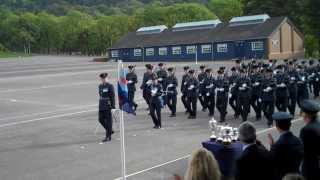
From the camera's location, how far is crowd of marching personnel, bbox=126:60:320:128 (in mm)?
17031

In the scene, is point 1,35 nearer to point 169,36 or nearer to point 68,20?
point 68,20

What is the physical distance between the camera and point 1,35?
468ft

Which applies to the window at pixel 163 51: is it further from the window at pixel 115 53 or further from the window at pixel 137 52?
the window at pixel 115 53

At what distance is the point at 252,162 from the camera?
6027 millimetres

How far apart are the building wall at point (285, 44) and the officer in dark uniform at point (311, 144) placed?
59.7 m

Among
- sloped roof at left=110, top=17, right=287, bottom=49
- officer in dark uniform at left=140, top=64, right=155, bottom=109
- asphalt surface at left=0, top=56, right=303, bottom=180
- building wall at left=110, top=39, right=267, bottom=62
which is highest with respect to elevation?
sloped roof at left=110, top=17, right=287, bottom=49

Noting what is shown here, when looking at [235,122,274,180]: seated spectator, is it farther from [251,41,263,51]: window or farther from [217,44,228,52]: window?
[217,44,228,52]: window

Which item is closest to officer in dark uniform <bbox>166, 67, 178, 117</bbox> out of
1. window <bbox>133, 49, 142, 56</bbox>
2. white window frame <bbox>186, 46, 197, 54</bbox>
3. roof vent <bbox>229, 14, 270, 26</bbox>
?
roof vent <bbox>229, 14, 270, 26</bbox>

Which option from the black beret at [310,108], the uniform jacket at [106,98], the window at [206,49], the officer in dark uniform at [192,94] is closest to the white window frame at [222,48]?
the window at [206,49]

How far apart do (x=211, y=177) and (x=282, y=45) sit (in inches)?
2606

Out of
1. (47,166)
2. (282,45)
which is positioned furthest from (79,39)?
(47,166)

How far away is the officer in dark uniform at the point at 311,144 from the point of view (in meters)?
6.89

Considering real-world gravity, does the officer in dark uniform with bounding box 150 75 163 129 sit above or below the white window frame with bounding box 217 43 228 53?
below

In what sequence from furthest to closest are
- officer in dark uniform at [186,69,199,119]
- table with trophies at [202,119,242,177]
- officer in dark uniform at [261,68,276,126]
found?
officer in dark uniform at [186,69,199,119], officer in dark uniform at [261,68,276,126], table with trophies at [202,119,242,177]
